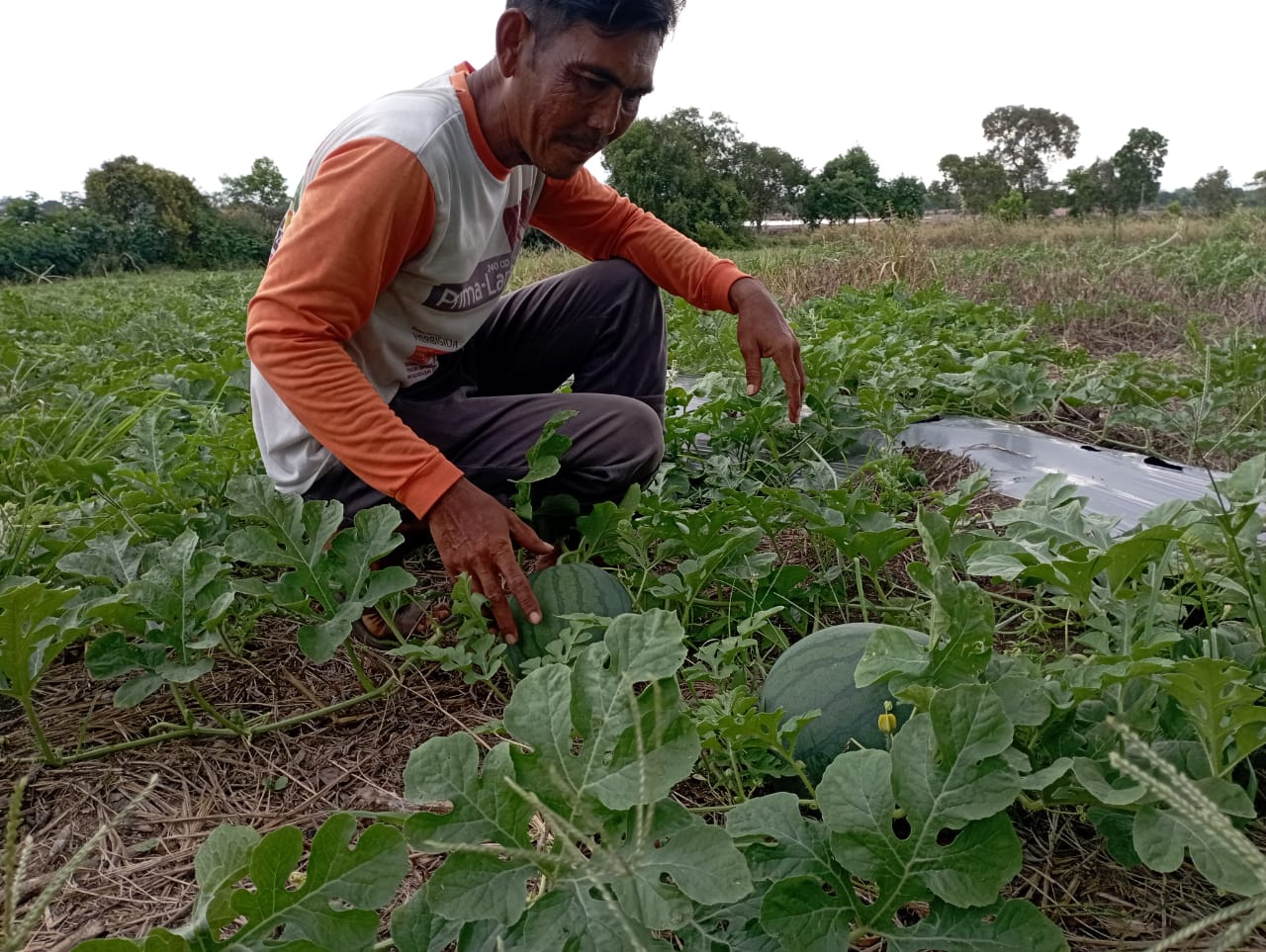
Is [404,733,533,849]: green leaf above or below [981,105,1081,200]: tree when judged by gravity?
below

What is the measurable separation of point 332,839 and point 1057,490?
1.31 m

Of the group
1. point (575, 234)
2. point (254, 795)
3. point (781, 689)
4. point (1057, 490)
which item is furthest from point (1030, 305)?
point (254, 795)

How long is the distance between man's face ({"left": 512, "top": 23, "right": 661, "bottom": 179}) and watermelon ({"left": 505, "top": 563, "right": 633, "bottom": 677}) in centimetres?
88

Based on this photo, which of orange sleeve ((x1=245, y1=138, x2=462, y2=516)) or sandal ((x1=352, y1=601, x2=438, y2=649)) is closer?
orange sleeve ((x1=245, y1=138, x2=462, y2=516))

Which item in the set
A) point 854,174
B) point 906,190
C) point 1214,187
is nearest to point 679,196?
point 854,174

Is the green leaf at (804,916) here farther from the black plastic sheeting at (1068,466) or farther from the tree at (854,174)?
the tree at (854,174)

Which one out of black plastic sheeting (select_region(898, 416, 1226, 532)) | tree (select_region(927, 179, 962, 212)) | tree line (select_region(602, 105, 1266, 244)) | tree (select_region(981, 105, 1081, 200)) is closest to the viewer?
black plastic sheeting (select_region(898, 416, 1226, 532))

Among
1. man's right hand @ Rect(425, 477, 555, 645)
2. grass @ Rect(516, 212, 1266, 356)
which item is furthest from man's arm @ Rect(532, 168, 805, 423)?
grass @ Rect(516, 212, 1266, 356)

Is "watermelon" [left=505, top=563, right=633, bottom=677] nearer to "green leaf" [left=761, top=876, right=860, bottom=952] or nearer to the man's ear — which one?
"green leaf" [left=761, top=876, right=860, bottom=952]

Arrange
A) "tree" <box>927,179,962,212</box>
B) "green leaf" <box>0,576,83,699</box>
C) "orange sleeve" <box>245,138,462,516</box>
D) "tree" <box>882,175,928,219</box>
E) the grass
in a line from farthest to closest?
"tree" <box>882,175,928,219</box> < "tree" <box>927,179,962,212</box> < the grass < "orange sleeve" <box>245,138,462,516</box> < "green leaf" <box>0,576,83,699</box>

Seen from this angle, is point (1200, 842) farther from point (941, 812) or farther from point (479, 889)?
point (479, 889)

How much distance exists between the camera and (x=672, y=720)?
3.09 ft

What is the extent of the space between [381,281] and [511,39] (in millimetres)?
556

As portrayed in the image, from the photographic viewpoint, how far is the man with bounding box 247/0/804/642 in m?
1.60
